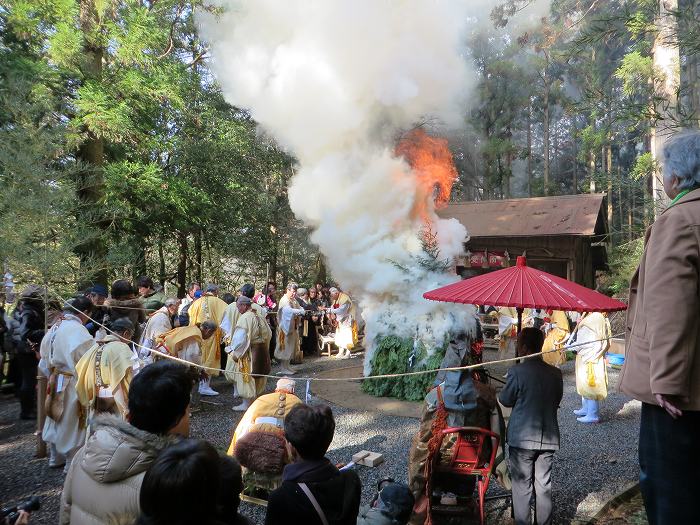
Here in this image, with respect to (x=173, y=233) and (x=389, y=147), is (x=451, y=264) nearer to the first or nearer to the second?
(x=389, y=147)

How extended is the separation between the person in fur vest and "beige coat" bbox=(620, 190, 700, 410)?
1.95m

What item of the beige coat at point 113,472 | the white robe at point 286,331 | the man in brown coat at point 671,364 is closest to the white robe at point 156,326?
the white robe at point 286,331

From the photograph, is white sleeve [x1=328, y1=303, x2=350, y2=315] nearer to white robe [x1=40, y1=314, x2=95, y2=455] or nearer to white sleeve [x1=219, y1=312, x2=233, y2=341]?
white sleeve [x1=219, y1=312, x2=233, y2=341]

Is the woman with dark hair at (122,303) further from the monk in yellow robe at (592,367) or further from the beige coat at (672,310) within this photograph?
the monk in yellow robe at (592,367)

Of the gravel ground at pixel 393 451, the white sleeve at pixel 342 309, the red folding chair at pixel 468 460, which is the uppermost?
the white sleeve at pixel 342 309

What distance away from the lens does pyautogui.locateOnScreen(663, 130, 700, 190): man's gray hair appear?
6.50 feet

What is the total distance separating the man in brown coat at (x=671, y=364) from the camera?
5.76 ft

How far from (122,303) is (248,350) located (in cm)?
195

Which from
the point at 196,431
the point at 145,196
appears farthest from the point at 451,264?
the point at 145,196

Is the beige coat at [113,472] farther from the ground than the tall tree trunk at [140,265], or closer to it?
closer to it

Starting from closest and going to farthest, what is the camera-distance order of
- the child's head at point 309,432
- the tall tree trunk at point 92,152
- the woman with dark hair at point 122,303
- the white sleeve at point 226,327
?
1. the child's head at point 309,432
2. the woman with dark hair at point 122,303
3. the white sleeve at point 226,327
4. the tall tree trunk at point 92,152

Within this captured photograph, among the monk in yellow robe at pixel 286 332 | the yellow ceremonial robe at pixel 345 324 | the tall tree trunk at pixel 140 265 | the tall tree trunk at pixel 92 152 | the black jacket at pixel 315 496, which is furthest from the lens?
the tall tree trunk at pixel 140 265

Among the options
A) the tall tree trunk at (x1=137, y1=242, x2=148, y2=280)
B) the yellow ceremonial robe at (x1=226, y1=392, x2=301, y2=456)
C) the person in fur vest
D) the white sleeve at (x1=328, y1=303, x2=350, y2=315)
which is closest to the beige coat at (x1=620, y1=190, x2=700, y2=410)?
the person in fur vest

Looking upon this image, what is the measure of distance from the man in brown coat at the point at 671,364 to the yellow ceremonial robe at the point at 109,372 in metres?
4.11
